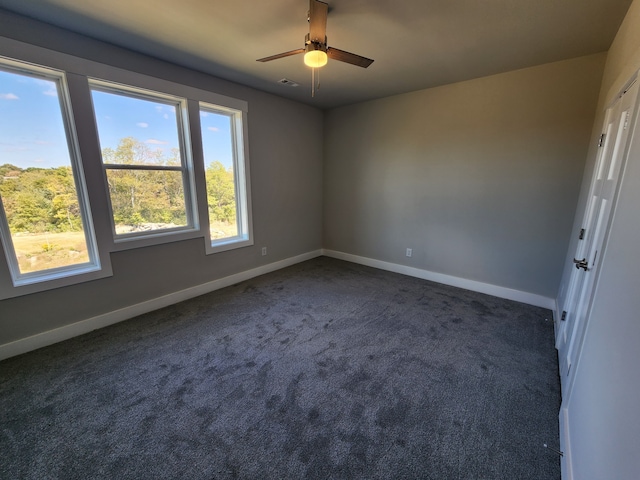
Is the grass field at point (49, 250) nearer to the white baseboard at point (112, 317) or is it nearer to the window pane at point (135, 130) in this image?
the white baseboard at point (112, 317)

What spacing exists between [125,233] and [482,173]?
414 centimetres

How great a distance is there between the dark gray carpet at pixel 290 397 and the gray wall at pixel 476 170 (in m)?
0.82

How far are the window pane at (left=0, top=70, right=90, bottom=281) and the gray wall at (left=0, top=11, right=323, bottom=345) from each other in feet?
1.02

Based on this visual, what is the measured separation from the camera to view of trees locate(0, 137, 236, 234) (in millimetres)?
2197

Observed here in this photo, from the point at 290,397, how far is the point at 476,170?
329 cm

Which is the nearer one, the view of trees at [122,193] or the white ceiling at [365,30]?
the white ceiling at [365,30]

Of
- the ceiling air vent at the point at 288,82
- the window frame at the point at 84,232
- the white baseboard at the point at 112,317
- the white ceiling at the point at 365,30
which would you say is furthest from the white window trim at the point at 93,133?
the ceiling air vent at the point at 288,82

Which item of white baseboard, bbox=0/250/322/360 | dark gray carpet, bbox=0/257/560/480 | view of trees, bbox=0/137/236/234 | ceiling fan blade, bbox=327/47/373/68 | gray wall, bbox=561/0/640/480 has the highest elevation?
ceiling fan blade, bbox=327/47/373/68

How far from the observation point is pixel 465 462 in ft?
4.65

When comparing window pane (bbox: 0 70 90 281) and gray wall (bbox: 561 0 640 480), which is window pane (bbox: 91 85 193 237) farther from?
gray wall (bbox: 561 0 640 480)

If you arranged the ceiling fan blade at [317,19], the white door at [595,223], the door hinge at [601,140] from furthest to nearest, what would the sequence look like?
the door hinge at [601,140] → the ceiling fan blade at [317,19] → the white door at [595,223]

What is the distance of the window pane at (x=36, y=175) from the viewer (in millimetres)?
2117

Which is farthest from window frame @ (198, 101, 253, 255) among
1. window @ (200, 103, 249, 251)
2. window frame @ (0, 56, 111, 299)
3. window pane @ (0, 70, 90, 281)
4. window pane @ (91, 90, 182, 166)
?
window pane @ (0, 70, 90, 281)

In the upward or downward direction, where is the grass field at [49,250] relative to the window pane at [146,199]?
downward
